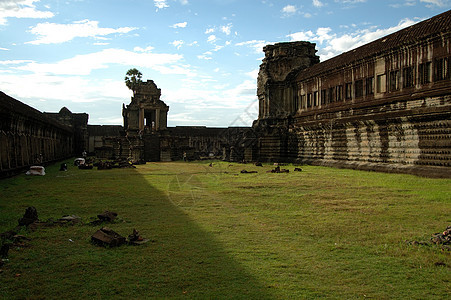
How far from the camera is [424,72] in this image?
1803cm

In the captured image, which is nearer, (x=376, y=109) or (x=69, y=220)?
(x=69, y=220)

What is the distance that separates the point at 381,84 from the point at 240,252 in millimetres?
18704

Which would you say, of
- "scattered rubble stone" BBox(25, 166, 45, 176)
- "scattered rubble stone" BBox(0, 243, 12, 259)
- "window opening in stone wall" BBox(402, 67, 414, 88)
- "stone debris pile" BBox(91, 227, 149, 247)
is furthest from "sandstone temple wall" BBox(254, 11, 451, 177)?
"scattered rubble stone" BBox(25, 166, 45, 176)

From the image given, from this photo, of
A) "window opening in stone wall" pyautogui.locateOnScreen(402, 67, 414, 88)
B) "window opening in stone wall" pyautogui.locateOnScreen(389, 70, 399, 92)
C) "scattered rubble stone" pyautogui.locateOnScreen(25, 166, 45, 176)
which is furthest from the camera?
"window opening in stone wall" pyautogui.locateOnScreen(389, 70, 399, 92)

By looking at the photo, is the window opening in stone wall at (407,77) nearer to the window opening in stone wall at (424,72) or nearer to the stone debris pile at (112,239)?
the window opening in stone wall at (424,72)

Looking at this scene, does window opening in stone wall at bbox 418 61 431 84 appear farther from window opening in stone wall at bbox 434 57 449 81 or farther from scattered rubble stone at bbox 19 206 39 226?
scattered rubble stone at bbox 19 206 39 226

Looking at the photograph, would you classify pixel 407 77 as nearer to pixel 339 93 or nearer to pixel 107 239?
pixel 339 93

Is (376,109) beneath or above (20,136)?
above

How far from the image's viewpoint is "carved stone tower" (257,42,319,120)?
105ft

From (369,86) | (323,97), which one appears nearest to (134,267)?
(369,86)

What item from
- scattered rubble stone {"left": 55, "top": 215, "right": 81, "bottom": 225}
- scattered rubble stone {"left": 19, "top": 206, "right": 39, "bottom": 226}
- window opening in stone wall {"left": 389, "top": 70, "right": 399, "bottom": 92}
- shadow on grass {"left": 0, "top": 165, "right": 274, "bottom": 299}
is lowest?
shadow on grass {"left": 0, "top": 165, "right": 274, "bottom": 299}

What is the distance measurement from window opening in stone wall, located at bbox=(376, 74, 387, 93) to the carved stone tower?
10616 mm

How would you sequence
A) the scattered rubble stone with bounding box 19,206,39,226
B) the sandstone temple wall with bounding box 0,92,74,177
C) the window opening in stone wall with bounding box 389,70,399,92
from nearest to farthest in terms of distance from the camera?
the scattered rubble stone with bounding box 19,206,39,226 → the sandstone temple wall with bounding box 0,92,74,177 → the window opening in stone wall with bounding box 389,70,399,92

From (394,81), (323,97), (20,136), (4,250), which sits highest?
(323,97)
